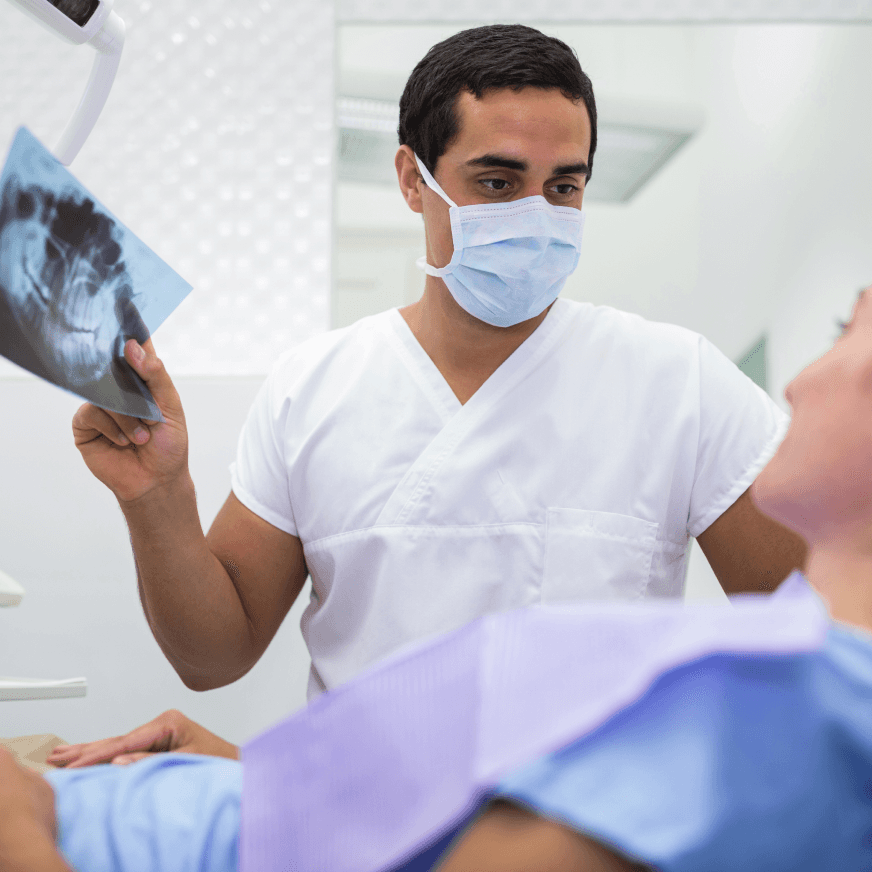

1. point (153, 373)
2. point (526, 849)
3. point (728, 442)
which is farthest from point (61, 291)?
point (728, 442)

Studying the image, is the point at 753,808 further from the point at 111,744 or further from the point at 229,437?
the point at 229,437

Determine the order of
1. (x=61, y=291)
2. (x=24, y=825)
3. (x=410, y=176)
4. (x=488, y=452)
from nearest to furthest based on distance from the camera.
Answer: (x=24, y=825) → (x=61, y=291) → (x=488, y=452) → (x=410, y=176)

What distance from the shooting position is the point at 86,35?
1055 mm

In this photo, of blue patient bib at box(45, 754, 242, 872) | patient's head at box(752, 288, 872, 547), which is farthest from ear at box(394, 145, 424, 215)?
blue patient bib at box(45, 754, 242, 872)

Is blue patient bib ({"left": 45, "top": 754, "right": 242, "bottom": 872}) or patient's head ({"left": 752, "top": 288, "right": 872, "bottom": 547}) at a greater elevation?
patient's head ({"left": 752, "top": 288, "right": 872, "bottom": 547})

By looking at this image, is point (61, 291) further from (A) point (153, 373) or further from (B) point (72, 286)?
(A) point (153, 373)

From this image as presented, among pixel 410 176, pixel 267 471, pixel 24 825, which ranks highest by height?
pixel 410 176

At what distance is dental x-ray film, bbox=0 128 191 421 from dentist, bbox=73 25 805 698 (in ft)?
1.08

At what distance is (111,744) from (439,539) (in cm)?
58

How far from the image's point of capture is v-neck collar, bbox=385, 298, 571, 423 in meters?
1.45

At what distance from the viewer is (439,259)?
1.48m

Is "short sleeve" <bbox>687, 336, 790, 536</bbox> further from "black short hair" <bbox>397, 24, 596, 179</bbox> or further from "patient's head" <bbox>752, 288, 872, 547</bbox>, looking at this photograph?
"patient's head" <bbox>752, 288, 872, 547</bbox>

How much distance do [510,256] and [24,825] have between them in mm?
1043

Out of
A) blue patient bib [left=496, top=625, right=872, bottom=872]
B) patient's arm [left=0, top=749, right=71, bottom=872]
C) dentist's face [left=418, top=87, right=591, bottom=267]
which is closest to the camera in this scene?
blue patient bib [left=496, top=625, right=872, bottom=872]
